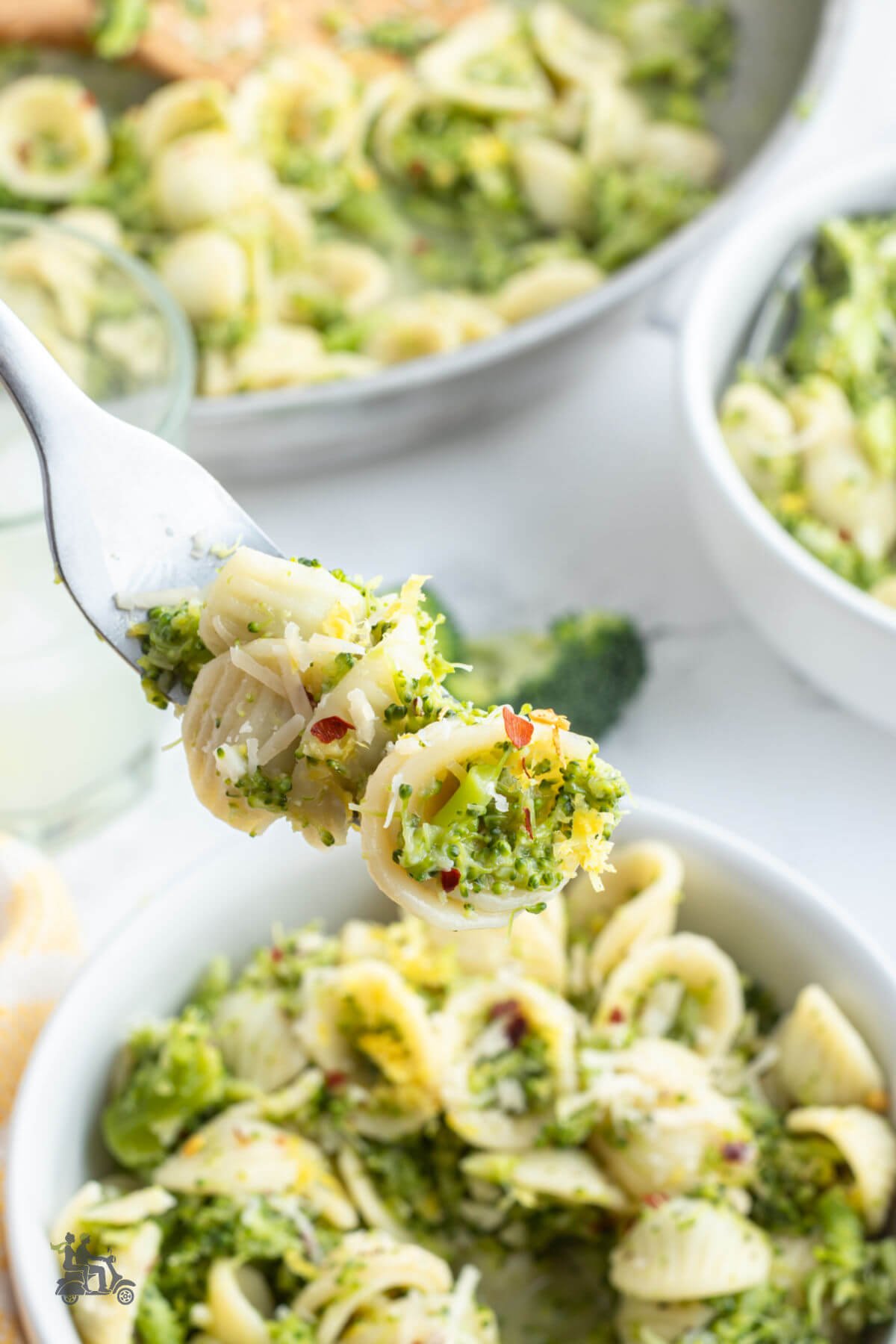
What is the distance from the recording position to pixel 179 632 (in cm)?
111

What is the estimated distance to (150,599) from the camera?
3.71ft

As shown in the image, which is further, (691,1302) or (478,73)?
(478,73)

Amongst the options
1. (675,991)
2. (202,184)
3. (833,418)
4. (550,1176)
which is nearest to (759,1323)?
(550,1176)

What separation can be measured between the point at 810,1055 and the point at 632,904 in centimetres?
22

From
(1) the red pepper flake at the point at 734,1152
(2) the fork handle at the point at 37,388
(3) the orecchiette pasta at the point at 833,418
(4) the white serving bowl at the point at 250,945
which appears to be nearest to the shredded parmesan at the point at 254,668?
(2) the fork handle at the point at 37,388

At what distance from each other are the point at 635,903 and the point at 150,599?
616 mm

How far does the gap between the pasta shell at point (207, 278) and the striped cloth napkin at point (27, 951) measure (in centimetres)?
94

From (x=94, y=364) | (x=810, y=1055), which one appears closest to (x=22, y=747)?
(x=94, y=364)

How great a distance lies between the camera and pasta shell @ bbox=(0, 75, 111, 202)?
91.7 inches

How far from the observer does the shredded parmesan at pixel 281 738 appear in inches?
41.1

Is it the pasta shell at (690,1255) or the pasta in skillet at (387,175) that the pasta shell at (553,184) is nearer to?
the pasta in skillet at (387,175)

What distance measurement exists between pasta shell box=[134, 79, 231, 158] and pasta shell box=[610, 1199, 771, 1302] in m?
1.83

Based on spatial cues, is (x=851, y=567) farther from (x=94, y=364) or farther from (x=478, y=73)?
(x=478, y=73)

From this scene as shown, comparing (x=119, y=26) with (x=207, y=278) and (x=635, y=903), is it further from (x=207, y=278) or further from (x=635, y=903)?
(x=635, y=903)
